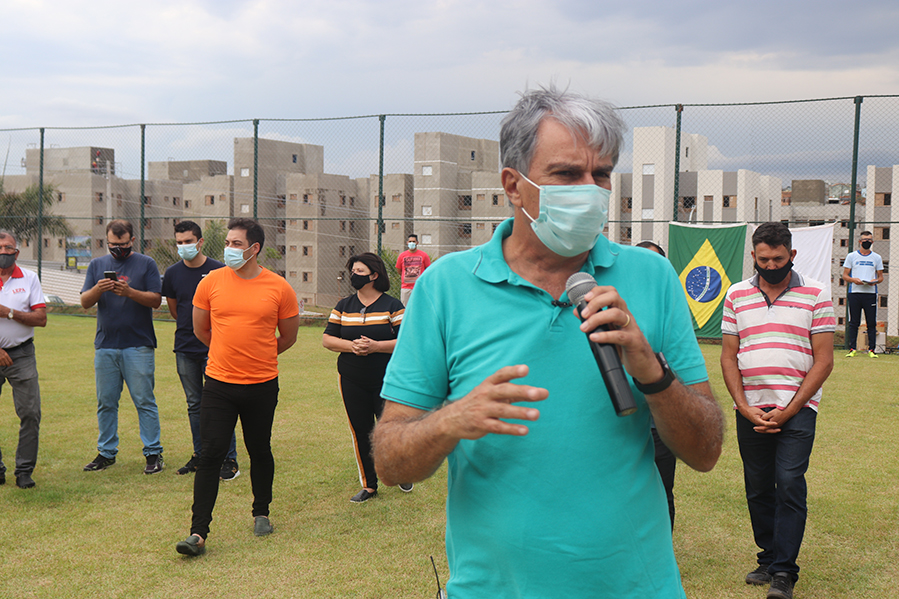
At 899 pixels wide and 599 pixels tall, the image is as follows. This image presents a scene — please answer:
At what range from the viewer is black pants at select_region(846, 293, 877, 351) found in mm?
12734

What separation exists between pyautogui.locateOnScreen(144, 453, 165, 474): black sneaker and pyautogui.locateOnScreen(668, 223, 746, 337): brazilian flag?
398 inches

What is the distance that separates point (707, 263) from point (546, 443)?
13.3 meters

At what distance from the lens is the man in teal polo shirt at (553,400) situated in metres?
1.60

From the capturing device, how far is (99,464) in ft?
21.9

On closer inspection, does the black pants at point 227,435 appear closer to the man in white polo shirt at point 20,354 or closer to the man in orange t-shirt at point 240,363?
the man in orange t-shirt at point 240,363

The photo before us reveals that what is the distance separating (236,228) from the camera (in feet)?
18.1

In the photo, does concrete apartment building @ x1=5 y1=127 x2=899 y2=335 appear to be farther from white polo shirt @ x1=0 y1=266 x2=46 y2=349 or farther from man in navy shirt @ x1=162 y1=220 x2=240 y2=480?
white polo shirt @ x1=0 y1=266 x2=46 y2=349

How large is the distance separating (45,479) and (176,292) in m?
1.92

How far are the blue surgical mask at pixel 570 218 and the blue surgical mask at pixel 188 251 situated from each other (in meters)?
5.61

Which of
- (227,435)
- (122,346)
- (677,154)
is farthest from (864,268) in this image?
(122,346)

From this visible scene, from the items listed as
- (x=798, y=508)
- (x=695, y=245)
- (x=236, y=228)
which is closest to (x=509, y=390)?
(x=798, y=508)

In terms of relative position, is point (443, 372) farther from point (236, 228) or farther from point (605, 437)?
point (236, 228)

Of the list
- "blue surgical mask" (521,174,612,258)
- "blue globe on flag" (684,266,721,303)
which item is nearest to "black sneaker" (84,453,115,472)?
"blue surgical mask" (521,174,612,258)

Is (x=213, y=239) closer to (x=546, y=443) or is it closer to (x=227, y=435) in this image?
(x=227, y=435)
